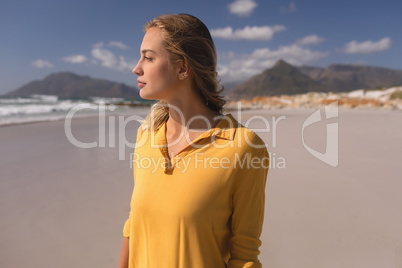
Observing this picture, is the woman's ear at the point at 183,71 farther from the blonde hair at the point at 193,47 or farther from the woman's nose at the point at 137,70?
the woman's nose at the point at 137,70

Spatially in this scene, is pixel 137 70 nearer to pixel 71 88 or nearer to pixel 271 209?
pixel 271 209

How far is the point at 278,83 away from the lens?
268 ft

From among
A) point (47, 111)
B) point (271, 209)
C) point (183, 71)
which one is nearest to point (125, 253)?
point (183, 71)

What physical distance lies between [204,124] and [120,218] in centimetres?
238

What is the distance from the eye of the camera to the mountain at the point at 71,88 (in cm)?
8575

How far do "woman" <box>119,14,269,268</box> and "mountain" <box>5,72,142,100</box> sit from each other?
277 feet


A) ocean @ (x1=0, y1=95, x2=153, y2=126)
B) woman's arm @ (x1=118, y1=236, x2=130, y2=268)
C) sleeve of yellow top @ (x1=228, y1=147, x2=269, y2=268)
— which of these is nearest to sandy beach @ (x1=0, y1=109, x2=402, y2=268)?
woman's arm @ (x1=118, y1=236, x2=130, y2=268)

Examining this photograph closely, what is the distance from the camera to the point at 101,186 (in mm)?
3922

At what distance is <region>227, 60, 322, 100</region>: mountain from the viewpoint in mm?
71306

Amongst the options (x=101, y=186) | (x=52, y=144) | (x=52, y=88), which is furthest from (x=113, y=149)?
(x=52, y=88)

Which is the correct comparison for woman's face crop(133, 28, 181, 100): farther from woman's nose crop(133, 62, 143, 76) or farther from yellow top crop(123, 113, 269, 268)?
yellow top crop(123, 113, 269, 268)

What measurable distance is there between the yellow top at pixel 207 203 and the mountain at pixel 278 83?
67.0 metres

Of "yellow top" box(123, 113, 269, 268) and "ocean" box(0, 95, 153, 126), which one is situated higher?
"ocean" box(0, 95, 153, 126)

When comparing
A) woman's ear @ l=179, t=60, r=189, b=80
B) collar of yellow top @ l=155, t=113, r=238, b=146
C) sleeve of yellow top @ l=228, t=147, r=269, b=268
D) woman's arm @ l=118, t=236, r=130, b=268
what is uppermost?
woman's ear @ l=179, t=60, r=189, b=80
